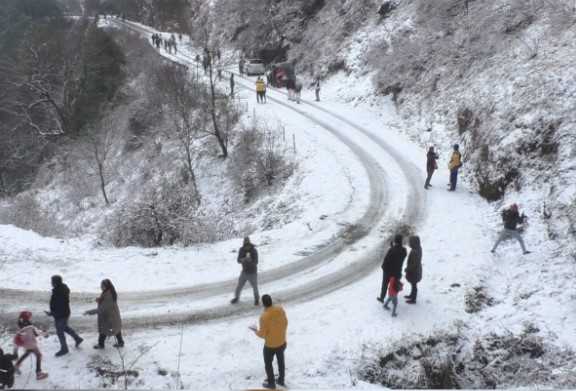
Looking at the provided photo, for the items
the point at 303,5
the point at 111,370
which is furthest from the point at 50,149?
the point at 111,370

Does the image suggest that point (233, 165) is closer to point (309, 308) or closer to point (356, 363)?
point (309, 308)

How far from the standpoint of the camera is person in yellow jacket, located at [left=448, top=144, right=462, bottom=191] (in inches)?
619

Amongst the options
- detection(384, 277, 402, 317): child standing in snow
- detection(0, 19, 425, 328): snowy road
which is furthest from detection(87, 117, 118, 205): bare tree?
detection(384, 277, 402, 317): child standing in snow

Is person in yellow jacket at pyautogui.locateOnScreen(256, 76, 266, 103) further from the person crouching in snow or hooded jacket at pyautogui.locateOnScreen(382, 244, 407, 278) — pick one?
the person crouching in snow

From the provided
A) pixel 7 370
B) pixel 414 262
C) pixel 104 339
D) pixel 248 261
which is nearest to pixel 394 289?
pixel 414 262

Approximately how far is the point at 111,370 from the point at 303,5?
37920mm

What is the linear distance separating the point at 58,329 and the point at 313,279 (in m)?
5.74

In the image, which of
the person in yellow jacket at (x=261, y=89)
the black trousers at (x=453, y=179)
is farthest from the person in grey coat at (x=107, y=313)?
the person in yellow jacket at (x=261, y=89)

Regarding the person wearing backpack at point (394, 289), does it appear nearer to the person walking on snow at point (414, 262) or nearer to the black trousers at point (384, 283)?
the black trousers at point (384, 283)

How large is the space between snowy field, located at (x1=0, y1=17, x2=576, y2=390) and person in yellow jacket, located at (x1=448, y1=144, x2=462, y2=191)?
0.43 m

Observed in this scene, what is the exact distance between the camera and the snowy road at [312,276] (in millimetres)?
10320

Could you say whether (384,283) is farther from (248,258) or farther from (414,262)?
(248,258)

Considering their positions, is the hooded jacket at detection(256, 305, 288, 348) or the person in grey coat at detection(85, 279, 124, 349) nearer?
the hooded jacket at detection(256, 305, 288, 348)

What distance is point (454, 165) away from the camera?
1587 centimetres
